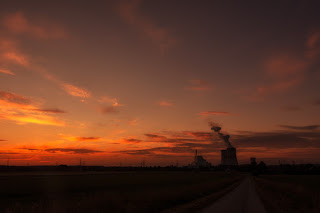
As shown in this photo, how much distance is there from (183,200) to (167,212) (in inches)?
304

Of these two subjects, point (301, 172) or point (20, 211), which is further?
point (301, 172)

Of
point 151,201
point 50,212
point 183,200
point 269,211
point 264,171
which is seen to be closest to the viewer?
point 50,212

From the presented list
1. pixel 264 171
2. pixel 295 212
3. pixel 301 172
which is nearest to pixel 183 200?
pixel 295 212

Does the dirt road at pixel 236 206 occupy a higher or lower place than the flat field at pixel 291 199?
higher

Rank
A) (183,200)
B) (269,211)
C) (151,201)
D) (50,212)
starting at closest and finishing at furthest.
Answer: (50,212)
(269,211)
(151,201)
(183,200)

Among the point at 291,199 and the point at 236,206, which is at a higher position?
the point at 236,206

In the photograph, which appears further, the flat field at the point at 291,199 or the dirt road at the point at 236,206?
the flat field at the point at 291,199

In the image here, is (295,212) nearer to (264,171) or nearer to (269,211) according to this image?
(269,211)

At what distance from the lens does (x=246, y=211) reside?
16.0 meters

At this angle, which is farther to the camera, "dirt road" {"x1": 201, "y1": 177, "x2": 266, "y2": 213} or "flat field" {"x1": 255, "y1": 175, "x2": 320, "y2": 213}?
"flat field" {"x1": 255, "y1": 175, "x2": 320, "y2": 213}

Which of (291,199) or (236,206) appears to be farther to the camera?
(291,199)

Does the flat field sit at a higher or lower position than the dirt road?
lower

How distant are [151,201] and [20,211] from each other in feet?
32.0

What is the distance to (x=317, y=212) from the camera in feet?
55.4
